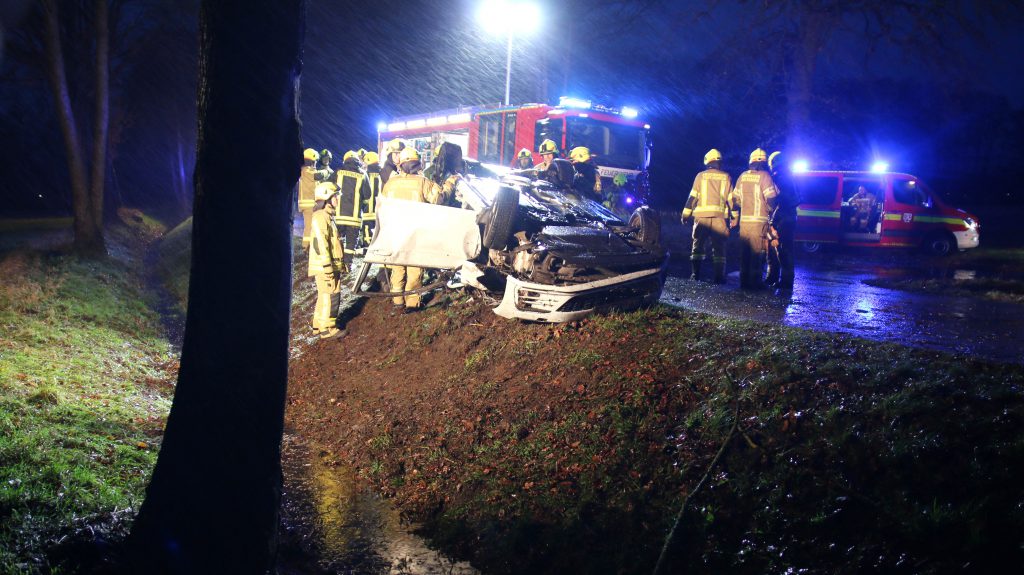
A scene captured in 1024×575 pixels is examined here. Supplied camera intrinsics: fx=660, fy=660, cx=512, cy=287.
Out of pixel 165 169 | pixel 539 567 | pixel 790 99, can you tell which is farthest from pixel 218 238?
pixel 165 169

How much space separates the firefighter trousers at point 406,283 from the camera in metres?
9.26

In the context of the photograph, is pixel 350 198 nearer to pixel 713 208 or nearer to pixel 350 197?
pixel 350 197

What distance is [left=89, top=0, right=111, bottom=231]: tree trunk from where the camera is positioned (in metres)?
14.5

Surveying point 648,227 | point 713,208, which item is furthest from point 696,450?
point 713,208

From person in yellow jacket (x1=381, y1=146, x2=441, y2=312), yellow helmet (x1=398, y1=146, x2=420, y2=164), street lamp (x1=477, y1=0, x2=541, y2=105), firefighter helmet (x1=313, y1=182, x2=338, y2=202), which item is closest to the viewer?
firefighter helmet (x1=313, y1=182, x2=338, y2=202)

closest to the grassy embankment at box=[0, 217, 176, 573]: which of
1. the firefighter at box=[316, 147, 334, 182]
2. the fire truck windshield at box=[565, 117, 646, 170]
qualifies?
the firefighter at box=[316, 147, 334, 182]

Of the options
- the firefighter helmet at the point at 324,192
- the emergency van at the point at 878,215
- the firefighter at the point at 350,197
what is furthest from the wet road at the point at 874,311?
the firefighter at the point at 350,197

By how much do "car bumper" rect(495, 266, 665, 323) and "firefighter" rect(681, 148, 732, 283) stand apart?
2610mm

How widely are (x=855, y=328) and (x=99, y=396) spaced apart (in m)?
7.78

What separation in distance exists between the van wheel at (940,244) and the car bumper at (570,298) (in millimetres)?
10768

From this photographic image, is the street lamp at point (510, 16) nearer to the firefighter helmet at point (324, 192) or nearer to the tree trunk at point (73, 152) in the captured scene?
the tree trunk at point (73, 152)

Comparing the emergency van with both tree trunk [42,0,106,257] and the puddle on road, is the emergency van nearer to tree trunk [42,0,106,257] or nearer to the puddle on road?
the puddle on road

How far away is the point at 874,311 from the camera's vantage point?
7711mm

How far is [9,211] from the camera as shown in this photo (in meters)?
26.6
